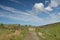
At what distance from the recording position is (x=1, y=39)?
22.0 meters

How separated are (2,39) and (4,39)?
0.37 meters

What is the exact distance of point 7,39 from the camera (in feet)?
75.9

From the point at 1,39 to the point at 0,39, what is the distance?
0.18 metres

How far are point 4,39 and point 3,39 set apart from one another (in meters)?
0.21

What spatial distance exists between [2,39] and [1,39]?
0.69 ft

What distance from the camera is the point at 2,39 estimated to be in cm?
2220

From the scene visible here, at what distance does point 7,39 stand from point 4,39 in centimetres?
77

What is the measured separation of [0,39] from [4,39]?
760 mm

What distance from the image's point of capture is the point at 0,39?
71.9ft

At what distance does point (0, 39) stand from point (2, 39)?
0.39 meters

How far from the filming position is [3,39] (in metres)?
22.3

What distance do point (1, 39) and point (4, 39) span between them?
58 centimetres

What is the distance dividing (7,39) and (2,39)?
1.13 metres
